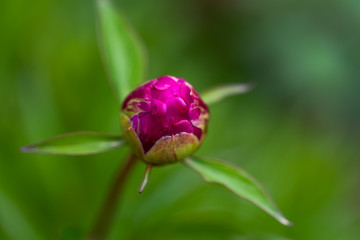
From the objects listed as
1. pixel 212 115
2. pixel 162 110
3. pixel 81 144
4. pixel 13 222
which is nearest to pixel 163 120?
pixel 162 110

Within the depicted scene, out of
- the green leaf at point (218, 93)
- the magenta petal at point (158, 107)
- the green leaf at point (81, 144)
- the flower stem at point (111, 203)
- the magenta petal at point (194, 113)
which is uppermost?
the magenta petal at point (158, 107)

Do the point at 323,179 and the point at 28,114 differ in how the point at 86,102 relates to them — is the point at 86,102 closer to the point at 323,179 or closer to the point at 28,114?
the point at 28,114

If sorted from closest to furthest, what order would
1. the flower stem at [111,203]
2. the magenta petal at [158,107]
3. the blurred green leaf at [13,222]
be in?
the magenta petal at [158,107], the flower stem at [111,203], the blurred green leaf at [13,222]

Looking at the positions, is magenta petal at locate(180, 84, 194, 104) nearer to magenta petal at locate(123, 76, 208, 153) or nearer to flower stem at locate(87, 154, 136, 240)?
magenta petal at locate(123, 76, 208, 153)

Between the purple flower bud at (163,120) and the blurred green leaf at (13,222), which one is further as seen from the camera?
the blurred green leaf at (13,222)

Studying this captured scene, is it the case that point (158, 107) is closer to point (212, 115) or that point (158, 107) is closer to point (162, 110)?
point (162, 110)

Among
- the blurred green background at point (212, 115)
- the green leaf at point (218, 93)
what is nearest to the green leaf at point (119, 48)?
the green leaf at point (218, 93)

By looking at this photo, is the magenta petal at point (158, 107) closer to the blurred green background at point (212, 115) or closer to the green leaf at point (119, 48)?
the green leaf at point (119, 48)
